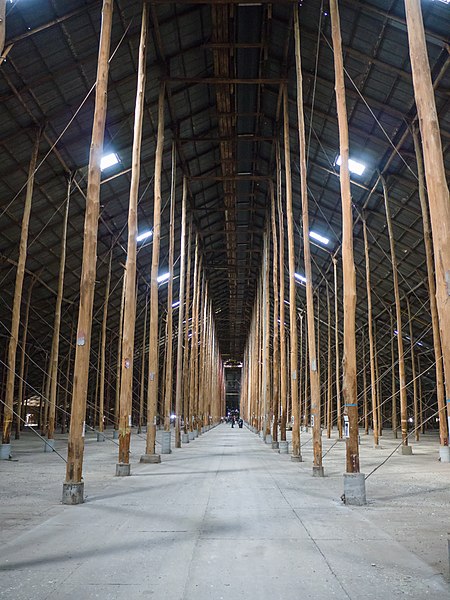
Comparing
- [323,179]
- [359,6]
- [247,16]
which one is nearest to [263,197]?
[323,179]

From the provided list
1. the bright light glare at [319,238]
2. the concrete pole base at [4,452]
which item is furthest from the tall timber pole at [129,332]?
the bright light glare at [319,238]

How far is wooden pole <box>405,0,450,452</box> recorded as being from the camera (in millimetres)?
4715

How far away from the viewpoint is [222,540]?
551 centimetres

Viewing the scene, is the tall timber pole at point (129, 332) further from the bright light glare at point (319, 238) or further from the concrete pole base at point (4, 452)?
the bright light glare at point (319, 238)

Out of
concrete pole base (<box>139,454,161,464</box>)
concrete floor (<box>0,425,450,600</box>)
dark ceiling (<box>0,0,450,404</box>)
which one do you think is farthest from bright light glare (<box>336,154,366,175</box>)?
concrete pole base (<box>139,454,161,464</box>)

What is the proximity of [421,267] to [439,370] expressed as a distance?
29.4 feet

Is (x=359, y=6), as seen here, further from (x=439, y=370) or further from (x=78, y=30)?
(x=439, y=370)

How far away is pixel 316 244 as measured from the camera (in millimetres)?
28406

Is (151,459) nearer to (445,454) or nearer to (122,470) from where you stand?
(122,470)

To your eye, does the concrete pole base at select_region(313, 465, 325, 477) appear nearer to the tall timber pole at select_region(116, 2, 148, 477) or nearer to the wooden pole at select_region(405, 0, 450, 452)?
the tall timber pole at select_region(116, 2, 148, 477)

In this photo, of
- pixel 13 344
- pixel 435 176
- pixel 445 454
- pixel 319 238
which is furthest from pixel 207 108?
pixel 435 176

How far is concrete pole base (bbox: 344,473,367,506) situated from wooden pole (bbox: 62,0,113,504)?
4.47 m

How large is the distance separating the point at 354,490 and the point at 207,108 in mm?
19321

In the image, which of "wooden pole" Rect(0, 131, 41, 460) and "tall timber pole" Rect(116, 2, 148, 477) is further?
"wooden pole" Rect(0, 131, 41, 460)
